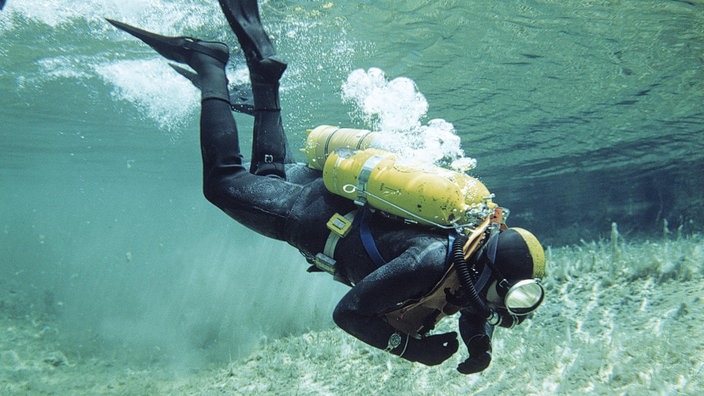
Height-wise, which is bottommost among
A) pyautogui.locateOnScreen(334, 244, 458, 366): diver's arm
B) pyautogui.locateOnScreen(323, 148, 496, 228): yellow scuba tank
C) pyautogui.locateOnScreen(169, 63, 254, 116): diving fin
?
pyautogui.locateOnScreen(334, 244, 458, 366): diver's arm

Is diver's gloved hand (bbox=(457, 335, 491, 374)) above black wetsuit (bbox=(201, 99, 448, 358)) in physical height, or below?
below

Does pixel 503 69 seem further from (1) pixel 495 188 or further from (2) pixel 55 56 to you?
(1) pixel 495 188

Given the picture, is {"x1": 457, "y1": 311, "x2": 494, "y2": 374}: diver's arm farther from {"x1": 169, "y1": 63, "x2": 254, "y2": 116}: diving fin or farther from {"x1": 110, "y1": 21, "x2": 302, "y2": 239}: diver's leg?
{"x1": 169, "y1": 63, "x2": 254, "y2": 116}: diving fin

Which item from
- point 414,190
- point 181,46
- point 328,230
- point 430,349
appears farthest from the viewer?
point 181,46

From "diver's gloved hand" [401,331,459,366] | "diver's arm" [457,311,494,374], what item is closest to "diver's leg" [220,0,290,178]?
"diver's gloved hand" [401,331,459,366]

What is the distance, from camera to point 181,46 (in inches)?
195

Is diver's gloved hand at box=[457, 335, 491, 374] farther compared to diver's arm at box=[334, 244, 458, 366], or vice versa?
diver's gloved hand at box=[457, 335, 491, 374]

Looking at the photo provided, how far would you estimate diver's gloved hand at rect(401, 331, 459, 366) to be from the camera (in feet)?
11.4

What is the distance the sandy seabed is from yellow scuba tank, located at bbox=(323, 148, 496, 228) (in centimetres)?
303

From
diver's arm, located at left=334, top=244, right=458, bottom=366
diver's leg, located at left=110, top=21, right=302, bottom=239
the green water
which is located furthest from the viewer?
the green water

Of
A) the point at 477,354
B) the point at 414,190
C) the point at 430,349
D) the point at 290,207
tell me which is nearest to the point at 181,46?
the point at 290,207

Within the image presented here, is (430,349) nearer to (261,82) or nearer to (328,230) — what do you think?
(328,230)

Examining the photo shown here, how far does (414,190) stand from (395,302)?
895 millimetres

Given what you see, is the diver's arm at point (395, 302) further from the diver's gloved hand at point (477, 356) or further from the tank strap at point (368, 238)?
the tank strap at point (368, 238)
